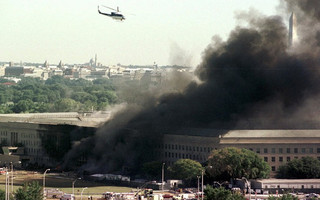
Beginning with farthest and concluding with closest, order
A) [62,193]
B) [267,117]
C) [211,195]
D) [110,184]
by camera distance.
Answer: [267,117], [110,184], [62,193], [211,195]

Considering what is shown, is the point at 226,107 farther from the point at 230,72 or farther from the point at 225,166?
the point at 225,166

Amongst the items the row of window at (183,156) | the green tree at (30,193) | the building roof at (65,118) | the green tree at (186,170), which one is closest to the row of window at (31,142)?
the building roof at (65,118)


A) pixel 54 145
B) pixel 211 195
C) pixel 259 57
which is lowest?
pixel 211 195

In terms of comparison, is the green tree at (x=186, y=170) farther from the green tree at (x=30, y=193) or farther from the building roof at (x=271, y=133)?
the green tree at (x=30, y=193)

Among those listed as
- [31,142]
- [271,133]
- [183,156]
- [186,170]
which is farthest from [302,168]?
[31,142]

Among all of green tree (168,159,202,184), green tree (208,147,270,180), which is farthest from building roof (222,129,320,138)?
green tree (208,147,270,180)

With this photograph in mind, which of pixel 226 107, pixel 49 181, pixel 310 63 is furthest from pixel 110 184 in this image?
pixel 310 63
